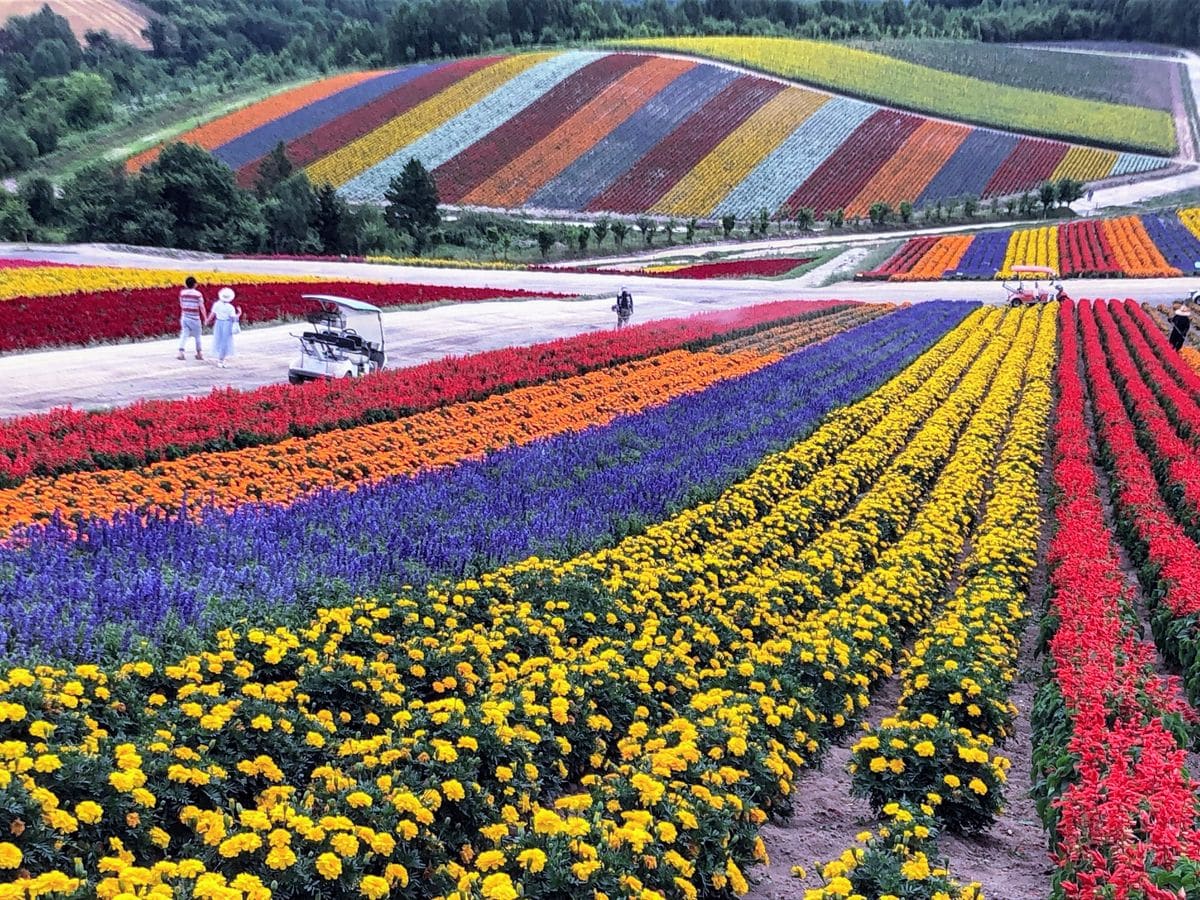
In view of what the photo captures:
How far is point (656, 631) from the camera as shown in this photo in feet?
26.6

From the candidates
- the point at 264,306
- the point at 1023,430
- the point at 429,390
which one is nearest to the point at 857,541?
the point at 1023,430

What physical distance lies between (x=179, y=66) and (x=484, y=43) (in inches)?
1675

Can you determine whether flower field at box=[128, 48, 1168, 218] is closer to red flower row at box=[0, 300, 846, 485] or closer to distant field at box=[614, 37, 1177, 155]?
distant field at box=[614, 37, 1177, 155]

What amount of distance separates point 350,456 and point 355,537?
3.64m

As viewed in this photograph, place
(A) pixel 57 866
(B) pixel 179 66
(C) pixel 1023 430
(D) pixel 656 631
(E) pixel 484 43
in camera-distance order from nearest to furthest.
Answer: (A) pixel 57 866, (D) pixel 656 631, (C) pixel 1023 430, (E) pixel 484 43, (B) pixel 179 66

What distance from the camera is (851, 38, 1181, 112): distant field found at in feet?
321

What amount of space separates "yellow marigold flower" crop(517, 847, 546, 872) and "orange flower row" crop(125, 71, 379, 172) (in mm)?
76939

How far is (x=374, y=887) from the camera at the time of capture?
450 cm

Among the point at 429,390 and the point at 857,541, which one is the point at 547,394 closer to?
the point at 429,390

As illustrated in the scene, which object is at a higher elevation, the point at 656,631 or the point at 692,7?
the point at 692,7

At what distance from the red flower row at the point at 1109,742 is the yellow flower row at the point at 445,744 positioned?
1.53 meters

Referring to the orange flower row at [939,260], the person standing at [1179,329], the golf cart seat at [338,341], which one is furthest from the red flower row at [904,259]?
the golf cart seat at [338,341]

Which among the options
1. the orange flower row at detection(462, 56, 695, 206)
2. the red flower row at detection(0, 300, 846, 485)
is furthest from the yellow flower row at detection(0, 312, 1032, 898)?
the orange flower row at detection(462, 56, 695, 206)

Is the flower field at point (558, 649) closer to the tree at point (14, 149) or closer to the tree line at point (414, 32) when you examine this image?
the tree at point (14, 149)
